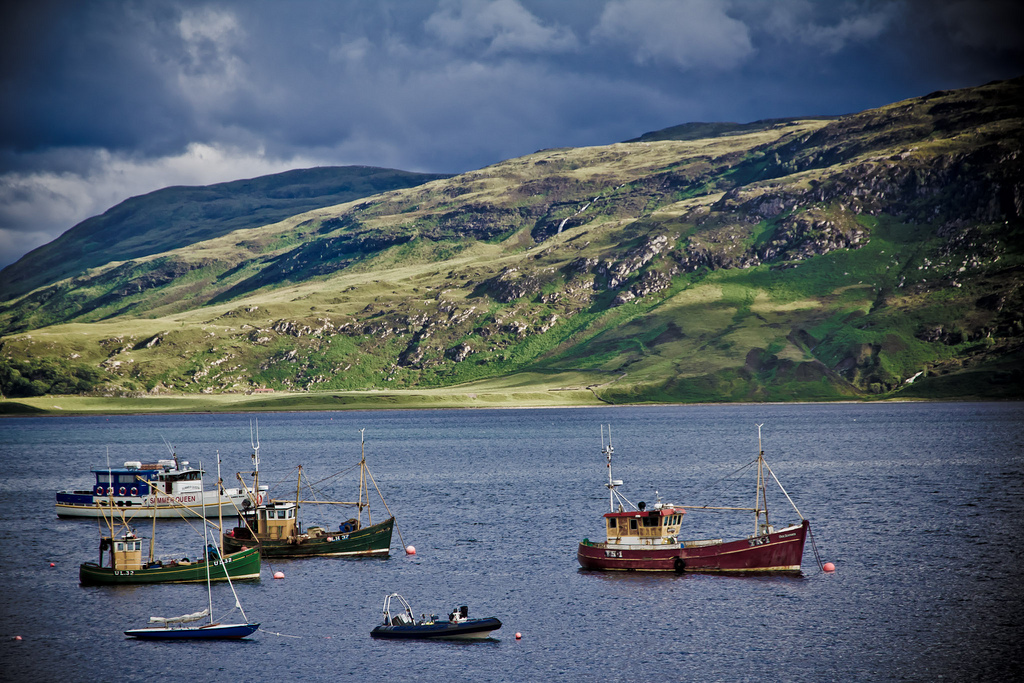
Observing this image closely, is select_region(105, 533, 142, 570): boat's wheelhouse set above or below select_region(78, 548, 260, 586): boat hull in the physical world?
above

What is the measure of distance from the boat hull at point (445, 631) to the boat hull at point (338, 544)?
94.2 ft

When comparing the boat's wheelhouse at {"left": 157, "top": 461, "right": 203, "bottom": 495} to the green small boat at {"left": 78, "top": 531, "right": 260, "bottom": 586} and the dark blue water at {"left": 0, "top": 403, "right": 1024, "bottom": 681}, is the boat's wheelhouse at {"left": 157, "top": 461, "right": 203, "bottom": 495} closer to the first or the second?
the dark blue water at {"left": 0, "top": 403, "right": 1024, "bottom": 681}

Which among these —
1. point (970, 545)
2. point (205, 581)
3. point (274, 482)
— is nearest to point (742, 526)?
point (970, 545)

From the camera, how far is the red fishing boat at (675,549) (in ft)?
266

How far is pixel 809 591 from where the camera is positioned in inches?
2943

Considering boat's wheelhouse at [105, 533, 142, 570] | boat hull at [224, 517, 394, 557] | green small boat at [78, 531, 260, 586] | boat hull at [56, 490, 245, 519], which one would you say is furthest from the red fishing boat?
boat hull at [56, 490, 245, 519]

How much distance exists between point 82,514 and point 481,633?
275ft

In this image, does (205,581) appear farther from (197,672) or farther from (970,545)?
(970,545)

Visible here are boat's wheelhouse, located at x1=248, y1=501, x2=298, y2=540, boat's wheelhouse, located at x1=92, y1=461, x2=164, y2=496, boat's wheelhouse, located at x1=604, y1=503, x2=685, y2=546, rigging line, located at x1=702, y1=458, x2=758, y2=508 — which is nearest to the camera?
boat's wheelhouse, located at x1=604, y1=503, x2=685, y2=546

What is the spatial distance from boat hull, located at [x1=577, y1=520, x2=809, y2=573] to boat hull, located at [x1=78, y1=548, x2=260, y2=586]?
1201 inches

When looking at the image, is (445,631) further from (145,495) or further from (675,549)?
(145,495)

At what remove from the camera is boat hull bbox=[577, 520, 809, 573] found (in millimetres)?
80875

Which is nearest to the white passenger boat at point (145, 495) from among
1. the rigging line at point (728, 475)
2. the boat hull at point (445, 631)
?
the boat hull at point (445, 631)

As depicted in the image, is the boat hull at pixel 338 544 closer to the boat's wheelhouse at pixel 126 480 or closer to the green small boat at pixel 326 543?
the green small boat at pixel 326 543
